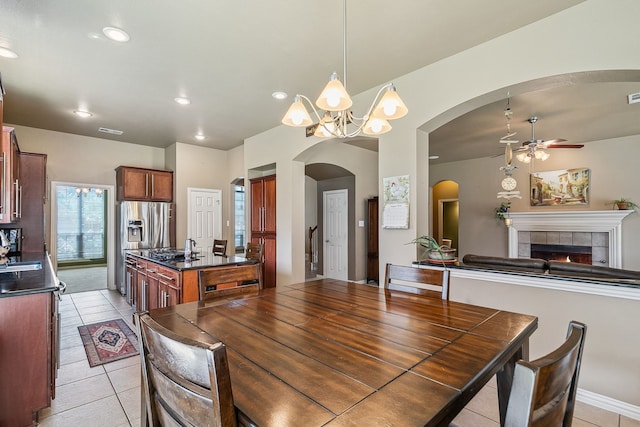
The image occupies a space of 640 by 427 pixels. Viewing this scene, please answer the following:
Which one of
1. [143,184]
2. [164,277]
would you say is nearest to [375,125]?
[164,277]

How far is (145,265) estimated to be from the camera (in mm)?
3889

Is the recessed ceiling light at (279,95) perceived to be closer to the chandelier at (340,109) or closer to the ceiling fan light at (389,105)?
the chandelier at (340,109)

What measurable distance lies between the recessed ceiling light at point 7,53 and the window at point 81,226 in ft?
21.8

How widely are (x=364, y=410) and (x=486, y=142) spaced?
19.5 feet

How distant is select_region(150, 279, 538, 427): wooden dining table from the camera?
785 millimetres

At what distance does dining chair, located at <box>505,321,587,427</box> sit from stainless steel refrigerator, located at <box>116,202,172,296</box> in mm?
5900

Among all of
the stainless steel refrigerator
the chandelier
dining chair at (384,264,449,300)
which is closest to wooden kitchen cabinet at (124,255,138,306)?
the stainless steel refrigerator

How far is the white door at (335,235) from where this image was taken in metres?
6.68

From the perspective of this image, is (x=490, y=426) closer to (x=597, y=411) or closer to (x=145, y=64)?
(x=597, y=411)

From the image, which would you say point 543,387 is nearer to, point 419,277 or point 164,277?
point 419,277

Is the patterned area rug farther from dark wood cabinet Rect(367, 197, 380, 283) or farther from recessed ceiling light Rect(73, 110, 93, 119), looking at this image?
dark wood cabinet Rect(367, 197, 380, 283)

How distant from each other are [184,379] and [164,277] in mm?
2840

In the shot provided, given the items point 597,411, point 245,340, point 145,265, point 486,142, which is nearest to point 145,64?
point 145,265

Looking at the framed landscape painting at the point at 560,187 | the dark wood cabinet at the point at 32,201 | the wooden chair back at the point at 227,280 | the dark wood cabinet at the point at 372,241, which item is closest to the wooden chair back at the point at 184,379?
the wooden chair back at the point at 227,280
